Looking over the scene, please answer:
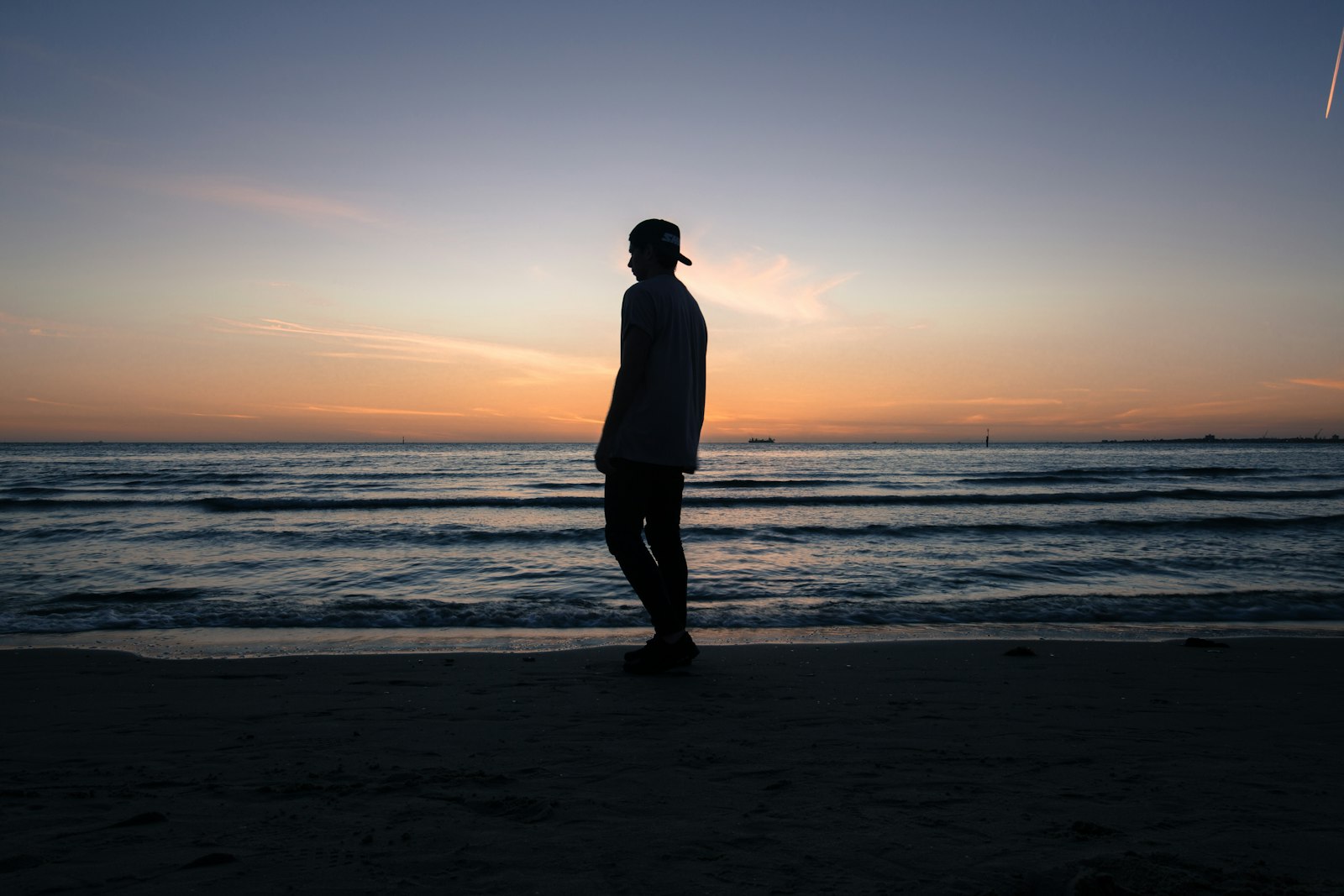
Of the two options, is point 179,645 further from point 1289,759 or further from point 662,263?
point 1289,759

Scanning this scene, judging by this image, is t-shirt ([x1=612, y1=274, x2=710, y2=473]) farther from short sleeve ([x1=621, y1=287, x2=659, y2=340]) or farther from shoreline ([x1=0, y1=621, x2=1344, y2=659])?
shoreline ([x1=0, y1=621, x2=1344, y2=659])

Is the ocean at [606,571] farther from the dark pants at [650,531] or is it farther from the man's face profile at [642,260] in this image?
the man's face profile at [642,260]

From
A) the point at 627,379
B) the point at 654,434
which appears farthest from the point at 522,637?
the point at 627,379

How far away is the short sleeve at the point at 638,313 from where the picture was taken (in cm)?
366

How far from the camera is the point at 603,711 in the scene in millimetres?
3041

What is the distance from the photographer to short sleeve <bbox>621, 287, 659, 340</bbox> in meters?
3.66

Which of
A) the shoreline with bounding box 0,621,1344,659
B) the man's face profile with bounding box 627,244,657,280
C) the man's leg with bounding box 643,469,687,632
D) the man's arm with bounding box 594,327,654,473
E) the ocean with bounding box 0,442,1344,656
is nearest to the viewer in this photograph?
the man's arm with bounding box 594,327,654,473

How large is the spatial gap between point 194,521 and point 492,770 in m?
13.5

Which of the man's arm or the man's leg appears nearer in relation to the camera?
the man's arm

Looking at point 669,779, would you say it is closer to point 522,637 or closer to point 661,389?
point 661,389

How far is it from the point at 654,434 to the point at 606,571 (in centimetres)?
446

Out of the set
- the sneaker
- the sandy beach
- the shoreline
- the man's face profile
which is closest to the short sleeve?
the man's face profile

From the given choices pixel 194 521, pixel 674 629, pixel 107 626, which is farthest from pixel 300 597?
pixel 194 521

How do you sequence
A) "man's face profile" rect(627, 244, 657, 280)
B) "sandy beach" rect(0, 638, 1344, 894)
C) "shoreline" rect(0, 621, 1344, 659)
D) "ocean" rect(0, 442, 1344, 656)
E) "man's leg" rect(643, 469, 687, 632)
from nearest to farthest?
"sandy beach" rect(0, 638, 1344, 894)
"man's leg" rect(643, 469, 687, 632)
"man's face profile" rect(627, 244, 657, 280)
"shoreline" rect(0, 621, 1344, 659)
"ocean" rect(0, 442, 1344, 656)
